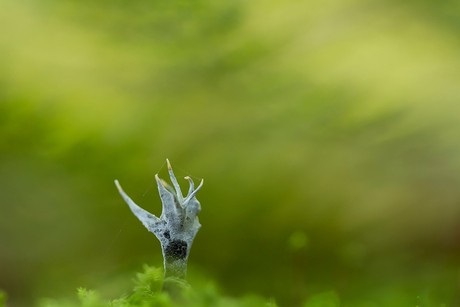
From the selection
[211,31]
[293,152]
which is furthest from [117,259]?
[211,31]

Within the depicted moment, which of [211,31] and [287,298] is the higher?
[211,31]

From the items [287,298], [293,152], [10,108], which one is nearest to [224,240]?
[287,298]

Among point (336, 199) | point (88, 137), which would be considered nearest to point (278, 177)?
point (336, 199)

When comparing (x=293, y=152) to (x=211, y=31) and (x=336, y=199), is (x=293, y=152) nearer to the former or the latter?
(x=336, y=199)

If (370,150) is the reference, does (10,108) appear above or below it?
above

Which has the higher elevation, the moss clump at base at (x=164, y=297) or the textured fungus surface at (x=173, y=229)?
the textured fungus surface at (x=173, y=229)

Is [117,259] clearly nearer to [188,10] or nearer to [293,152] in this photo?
[293,152]

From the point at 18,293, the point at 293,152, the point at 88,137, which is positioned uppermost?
the point at 88,137

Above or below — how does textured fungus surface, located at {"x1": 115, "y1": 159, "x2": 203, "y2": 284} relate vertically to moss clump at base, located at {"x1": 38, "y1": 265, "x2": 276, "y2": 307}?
above

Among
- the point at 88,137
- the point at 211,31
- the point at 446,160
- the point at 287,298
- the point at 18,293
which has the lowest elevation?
the point at 287,298
